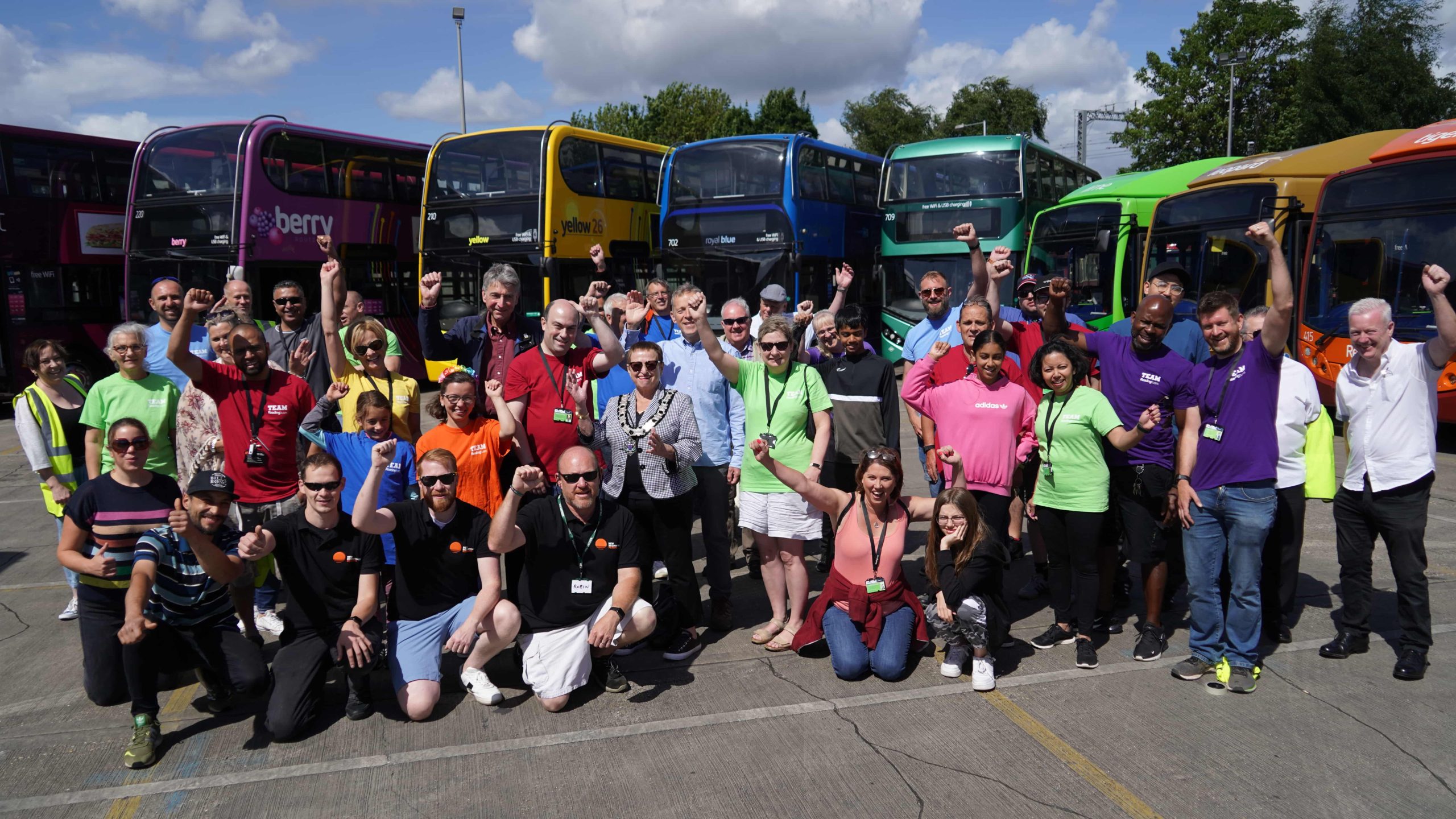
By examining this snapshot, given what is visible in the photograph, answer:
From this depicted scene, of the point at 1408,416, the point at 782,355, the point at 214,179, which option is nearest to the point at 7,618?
the point at 782,355

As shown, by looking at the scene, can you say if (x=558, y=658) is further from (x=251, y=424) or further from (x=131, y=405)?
(x=131, y=405)

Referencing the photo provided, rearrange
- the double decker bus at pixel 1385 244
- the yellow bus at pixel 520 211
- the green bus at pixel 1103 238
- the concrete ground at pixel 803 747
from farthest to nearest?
the green bus at pixel 1103 238, the yellow bus at pixel 520 211, the double decker bus at pixel 1385 244, the concrete ground at pixel 803 747

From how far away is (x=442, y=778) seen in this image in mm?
3771

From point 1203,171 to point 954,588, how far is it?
14.2 m

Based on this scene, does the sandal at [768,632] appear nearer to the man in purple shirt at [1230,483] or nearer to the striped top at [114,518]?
the man in purple shirt at [1230,483]

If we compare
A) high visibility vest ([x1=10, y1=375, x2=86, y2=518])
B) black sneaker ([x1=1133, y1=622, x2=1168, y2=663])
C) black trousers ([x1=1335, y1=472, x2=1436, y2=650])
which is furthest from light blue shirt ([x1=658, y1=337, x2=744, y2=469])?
high visibility vest ([x1=10, y1=375, x2=86, y2=518])

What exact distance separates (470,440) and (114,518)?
1668mm

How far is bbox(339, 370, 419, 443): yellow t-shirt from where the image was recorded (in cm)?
535

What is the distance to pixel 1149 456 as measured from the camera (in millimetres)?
4891

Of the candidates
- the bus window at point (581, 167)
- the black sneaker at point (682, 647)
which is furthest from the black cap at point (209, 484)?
the bus window at point (581, 167)

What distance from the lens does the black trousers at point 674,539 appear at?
5.07 metres

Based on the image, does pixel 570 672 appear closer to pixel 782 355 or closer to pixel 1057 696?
pixel 782 355

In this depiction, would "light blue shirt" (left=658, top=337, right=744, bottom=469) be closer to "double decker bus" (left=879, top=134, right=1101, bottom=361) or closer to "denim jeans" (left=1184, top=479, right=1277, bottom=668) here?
"denim jeans" (left=1184, top=479, right=1277, bottom=668)

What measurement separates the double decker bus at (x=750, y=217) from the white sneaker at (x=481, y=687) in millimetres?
10990
